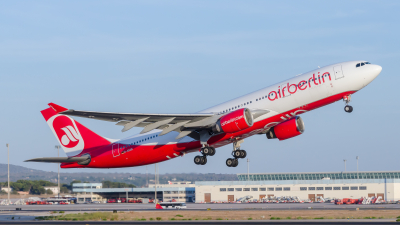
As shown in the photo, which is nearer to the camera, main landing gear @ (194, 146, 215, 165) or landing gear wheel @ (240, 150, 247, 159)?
main landing gear @ (194, 146, 215, 165)

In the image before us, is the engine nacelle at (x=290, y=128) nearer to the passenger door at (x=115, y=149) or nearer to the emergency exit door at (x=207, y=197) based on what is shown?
the passenger door at (x=115, y=149)

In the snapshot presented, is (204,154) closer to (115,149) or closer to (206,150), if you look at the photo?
(206,150)

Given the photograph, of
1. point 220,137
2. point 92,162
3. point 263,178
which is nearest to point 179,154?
point 220,137

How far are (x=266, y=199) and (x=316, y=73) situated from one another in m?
83.3

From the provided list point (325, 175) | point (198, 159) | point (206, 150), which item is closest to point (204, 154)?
point (206, 150)

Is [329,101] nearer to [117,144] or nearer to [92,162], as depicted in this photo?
[117,144]

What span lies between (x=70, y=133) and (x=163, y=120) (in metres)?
15.1

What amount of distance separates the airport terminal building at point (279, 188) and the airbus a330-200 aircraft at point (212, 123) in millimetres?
76181

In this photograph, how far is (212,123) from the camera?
46250mm

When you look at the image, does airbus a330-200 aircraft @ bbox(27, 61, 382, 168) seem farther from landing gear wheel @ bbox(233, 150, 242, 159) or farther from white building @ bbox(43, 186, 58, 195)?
white building @ bbox(43, 186, 58, 195)

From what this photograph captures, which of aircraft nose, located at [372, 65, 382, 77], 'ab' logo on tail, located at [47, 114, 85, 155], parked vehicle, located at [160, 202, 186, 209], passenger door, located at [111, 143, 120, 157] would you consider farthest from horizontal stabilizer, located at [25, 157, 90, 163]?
parked vehicle, located at [160, 202, 186, 209]

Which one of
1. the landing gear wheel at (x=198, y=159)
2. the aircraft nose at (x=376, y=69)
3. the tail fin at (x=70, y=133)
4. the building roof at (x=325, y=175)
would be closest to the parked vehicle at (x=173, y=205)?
the tail fin at (x=70, y=133)

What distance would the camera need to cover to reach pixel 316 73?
43.2 metres

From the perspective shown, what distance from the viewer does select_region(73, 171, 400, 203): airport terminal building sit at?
390 ft
